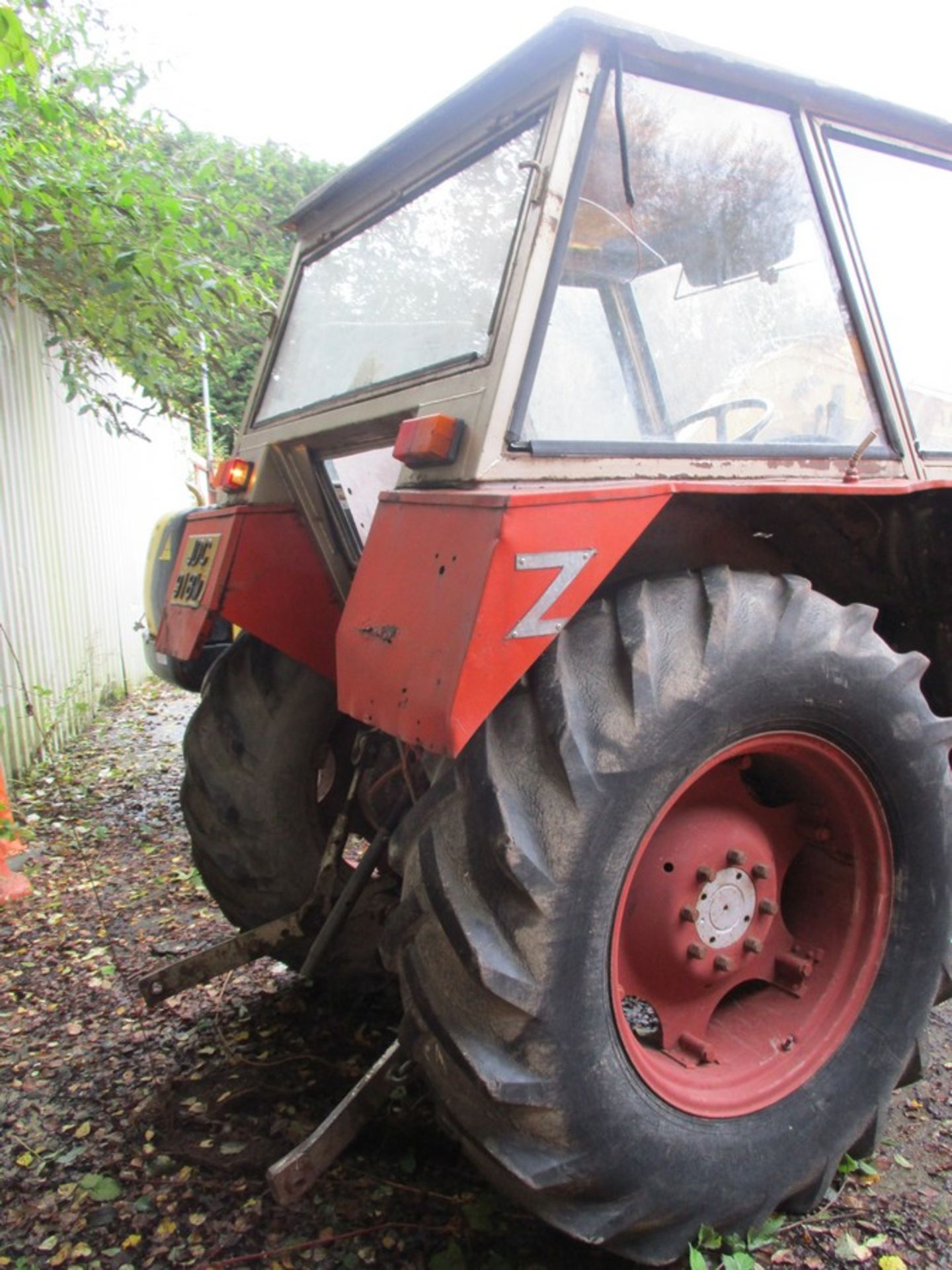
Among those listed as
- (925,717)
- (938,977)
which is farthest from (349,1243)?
(925,717)

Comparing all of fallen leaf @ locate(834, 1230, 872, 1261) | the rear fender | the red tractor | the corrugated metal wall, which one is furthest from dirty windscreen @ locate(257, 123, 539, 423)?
the corrugated metal wall

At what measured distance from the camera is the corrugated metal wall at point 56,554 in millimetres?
4863

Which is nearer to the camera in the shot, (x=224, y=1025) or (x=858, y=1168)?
(x=858, y=1168)

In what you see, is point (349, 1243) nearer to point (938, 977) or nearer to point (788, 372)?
point (938, 977)

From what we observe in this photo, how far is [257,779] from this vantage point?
2465mm

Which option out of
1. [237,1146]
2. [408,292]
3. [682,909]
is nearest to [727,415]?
[408,292]

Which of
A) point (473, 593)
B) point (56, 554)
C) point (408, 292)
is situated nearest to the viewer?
point (473, 593)

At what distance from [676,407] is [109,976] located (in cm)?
238

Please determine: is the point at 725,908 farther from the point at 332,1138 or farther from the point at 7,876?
the point at 7,876

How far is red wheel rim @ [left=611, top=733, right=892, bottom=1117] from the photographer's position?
1782 millimetres

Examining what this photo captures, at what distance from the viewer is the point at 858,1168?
6.36ft

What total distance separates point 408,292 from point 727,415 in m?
0.78

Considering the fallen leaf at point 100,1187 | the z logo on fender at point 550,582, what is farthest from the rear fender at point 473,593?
the fallen leaf at point 100,1187

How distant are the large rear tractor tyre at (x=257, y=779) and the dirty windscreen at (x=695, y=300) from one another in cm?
114
